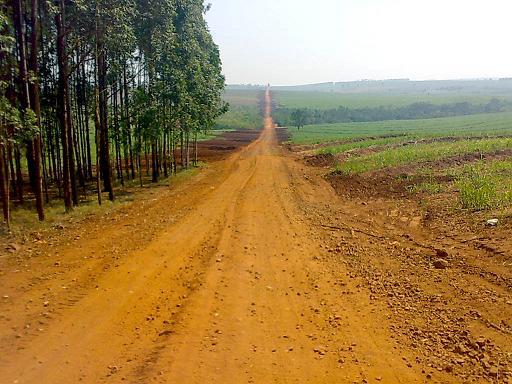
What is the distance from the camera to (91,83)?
67.5 feet

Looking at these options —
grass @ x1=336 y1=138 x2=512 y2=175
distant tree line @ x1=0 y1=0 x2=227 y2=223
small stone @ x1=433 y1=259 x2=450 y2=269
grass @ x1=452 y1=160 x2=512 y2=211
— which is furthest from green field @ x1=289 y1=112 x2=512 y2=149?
small stone @ x1=433 y1=259 x2=450 y2=269

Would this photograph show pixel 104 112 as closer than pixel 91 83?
Yes

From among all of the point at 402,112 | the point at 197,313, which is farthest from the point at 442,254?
the point at 402,112

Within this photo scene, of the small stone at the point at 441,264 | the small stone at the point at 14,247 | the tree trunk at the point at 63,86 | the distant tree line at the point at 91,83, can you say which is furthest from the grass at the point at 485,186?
the tree trunk at the point at 63,86

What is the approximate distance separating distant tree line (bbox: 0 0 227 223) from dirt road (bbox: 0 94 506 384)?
15.3 feet

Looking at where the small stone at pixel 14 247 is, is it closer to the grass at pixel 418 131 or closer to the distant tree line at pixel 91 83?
the distant tree line at pixel 91 83

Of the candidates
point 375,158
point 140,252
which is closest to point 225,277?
point 140,252

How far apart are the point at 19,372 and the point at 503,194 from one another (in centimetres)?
1309

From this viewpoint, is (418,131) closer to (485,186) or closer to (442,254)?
(485,186)

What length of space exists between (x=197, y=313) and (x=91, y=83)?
54.2 feet

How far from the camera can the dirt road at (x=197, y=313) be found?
18.8ft

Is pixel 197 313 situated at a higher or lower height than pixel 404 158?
lower

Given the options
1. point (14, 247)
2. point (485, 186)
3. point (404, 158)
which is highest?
point (404, 158)

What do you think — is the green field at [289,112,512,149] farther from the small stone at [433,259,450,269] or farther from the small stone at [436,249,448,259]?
the small stone at [433,259,450,269]
